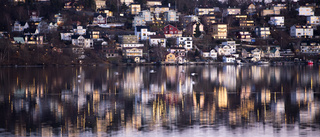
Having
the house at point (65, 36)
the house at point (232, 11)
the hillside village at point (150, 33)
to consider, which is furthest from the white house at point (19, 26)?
the house at point (232, 11)

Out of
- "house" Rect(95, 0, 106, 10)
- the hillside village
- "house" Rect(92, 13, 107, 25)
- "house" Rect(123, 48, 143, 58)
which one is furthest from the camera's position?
"house" Rect(95, 0, 106, 10)

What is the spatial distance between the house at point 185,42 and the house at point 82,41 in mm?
15437

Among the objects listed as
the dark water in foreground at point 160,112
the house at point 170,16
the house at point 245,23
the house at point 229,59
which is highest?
the house at point 170,16

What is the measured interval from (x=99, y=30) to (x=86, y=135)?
6660 cm

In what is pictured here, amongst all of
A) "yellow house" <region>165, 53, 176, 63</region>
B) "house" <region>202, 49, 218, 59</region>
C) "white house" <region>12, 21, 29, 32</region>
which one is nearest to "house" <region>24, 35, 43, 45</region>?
"white house" <region>12, 21, 29, 32</region>

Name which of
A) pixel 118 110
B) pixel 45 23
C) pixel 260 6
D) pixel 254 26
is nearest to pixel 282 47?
pixel 254 26

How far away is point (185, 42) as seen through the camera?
251 feet

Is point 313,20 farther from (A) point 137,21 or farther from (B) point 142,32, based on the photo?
(B) point 142,32

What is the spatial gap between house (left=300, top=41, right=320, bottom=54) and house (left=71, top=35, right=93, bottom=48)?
37.9m

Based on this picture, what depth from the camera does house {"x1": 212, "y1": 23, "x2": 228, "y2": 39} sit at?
273 feet

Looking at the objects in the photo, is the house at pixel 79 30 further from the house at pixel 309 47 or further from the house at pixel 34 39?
the house at pixel 309 47

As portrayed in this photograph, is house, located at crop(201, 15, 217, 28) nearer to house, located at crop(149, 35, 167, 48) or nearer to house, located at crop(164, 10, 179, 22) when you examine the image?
house, located at crop(164, 10, 179, 22)

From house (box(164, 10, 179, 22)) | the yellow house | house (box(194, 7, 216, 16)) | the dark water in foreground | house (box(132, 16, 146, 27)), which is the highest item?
house (box(194, 7, 216, 16))

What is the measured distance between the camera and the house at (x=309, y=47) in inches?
3142
